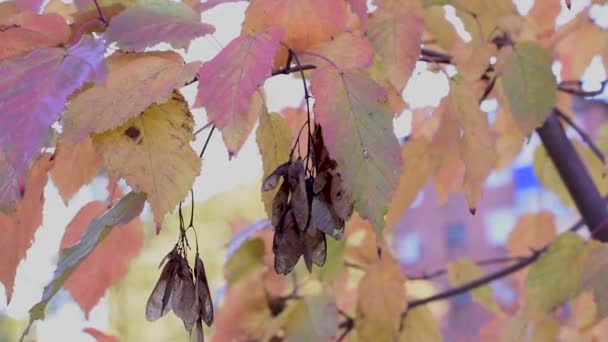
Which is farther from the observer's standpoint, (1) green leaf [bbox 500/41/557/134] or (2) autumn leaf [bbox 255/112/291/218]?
(1) green leaf [bbox 500/41/557/134]

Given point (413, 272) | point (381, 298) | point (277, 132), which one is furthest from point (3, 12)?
point (413, 272)

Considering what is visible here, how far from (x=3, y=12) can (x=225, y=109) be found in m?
0.21

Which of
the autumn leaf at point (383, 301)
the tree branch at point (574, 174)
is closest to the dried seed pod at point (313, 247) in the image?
the autumn leaf at point (383, 301)

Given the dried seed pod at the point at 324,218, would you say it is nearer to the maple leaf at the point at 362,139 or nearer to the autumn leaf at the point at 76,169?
the maple leaf at the point at 362,139

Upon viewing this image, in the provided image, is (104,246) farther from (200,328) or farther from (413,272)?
(413,272)

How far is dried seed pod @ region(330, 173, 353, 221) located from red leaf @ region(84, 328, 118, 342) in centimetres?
23

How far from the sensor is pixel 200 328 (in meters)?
0.43

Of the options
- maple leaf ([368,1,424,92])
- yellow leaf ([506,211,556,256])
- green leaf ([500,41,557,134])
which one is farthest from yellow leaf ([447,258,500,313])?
maple leaf ([368,1,424,92])

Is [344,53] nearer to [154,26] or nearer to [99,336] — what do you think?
[154,26]

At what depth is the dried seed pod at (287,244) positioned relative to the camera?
1.35ft

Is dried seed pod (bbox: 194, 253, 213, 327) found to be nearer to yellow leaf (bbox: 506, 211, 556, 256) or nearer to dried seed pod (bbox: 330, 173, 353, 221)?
dried seed pod (bbox: 330, 173, 353, 221)

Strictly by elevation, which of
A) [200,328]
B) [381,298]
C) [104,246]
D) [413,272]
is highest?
[200,328]

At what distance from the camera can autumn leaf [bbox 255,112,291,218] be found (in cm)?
48

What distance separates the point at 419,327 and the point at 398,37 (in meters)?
0.40
